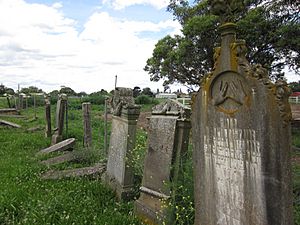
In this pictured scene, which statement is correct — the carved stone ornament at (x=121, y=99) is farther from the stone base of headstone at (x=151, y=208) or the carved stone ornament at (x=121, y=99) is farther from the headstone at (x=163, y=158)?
the stone base of headstone at (x=151, y=208)

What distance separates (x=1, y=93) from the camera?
51.1m

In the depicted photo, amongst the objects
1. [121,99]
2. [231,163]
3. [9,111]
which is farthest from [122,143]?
[9,111]

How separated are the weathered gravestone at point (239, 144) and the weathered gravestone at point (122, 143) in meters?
1.81

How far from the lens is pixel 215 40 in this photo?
15.8 meters

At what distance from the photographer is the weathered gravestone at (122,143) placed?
17.6ft

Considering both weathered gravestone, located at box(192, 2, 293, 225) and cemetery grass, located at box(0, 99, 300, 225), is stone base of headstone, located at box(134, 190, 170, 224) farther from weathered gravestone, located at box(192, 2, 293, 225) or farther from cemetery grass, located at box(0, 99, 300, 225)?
weathered gravestone, located at box(192, 2, 293, 225)

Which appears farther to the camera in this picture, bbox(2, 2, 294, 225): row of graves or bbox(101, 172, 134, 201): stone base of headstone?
bbox(101, 172, 134, 201): stone base of headstone

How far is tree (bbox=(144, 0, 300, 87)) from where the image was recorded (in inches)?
486

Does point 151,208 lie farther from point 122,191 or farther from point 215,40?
point 215,40

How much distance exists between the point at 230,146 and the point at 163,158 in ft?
4.98

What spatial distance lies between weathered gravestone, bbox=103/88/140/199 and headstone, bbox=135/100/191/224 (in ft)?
1.79

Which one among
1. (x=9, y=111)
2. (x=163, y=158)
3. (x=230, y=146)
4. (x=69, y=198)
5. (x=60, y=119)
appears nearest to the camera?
(x=230, y=146)

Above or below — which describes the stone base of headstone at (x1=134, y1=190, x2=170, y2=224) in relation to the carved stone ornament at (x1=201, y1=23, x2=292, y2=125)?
below

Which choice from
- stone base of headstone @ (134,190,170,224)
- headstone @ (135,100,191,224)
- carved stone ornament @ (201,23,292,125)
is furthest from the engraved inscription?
stone base of headstone @ (134,190,170,224)
